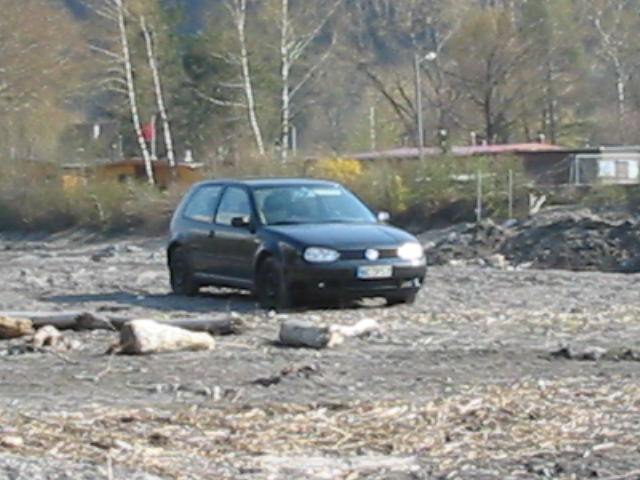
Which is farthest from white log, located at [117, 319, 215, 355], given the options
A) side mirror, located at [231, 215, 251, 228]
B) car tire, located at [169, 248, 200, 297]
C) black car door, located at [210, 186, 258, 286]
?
car tire, located at [169, 248, 200, 297]

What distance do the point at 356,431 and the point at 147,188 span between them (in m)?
43.1

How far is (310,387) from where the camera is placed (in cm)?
1141

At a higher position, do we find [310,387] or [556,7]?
[556,7]

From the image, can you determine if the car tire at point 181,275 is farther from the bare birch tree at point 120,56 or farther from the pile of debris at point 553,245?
the bare birch tree at point 120,56

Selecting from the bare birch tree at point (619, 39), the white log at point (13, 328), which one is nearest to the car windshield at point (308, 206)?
the white log at point (13, 328)

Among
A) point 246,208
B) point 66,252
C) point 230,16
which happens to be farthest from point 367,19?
point 246,208

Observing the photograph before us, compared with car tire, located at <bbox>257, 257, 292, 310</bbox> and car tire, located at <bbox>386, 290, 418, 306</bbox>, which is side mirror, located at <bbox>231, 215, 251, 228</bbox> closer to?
car tire, located at <bbox>257, 257, 292, 310</bbox>

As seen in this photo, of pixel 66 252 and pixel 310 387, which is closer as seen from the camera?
pixel 310 387

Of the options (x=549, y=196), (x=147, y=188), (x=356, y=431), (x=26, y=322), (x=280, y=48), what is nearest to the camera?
(x=356, y=431)

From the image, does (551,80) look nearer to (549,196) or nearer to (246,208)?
(549,196)

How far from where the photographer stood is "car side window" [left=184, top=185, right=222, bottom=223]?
64.3 ft

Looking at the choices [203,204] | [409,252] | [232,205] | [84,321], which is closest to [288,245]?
[409,252]

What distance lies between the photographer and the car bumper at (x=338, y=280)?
17.2m

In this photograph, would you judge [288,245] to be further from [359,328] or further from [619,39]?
[619,39]
